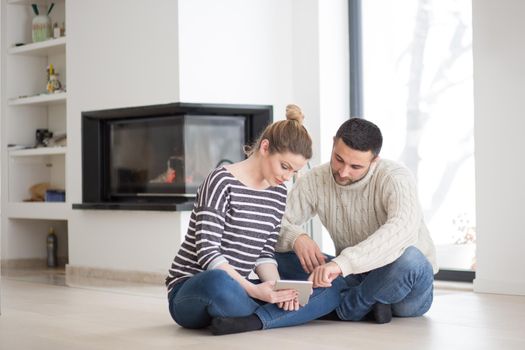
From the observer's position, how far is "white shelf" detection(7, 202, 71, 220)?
6410mm

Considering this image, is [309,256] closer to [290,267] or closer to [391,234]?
[290,267]

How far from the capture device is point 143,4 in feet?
18.5

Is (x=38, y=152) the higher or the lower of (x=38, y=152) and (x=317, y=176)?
the higher

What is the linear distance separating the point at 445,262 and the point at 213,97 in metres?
1.69

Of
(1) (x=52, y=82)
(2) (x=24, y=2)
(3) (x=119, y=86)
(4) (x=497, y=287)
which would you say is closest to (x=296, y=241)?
(4) (x=497, y=287)

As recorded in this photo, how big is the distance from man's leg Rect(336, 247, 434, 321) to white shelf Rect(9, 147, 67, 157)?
11.3ft

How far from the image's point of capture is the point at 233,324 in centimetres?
Result: 316

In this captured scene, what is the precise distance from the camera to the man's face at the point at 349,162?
10.7 feet

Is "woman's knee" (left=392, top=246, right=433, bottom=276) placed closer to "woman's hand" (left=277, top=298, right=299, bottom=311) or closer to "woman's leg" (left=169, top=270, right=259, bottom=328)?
"woman's hand" (left=277, top=298, right=299, bottom=311)

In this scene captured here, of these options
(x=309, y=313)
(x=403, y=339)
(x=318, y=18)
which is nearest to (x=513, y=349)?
(x=403, y=339)

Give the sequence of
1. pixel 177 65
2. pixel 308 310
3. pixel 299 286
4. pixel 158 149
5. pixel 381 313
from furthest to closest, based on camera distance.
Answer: pixel 158 149
pixel 177 65
pixel 381 313
pixel 308 310
pixel 299 286

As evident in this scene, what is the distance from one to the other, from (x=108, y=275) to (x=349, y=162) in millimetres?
3055

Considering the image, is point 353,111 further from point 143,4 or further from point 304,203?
point 304,203

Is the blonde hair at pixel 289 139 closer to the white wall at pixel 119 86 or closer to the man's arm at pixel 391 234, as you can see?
the man's arm at pixel 391 234
